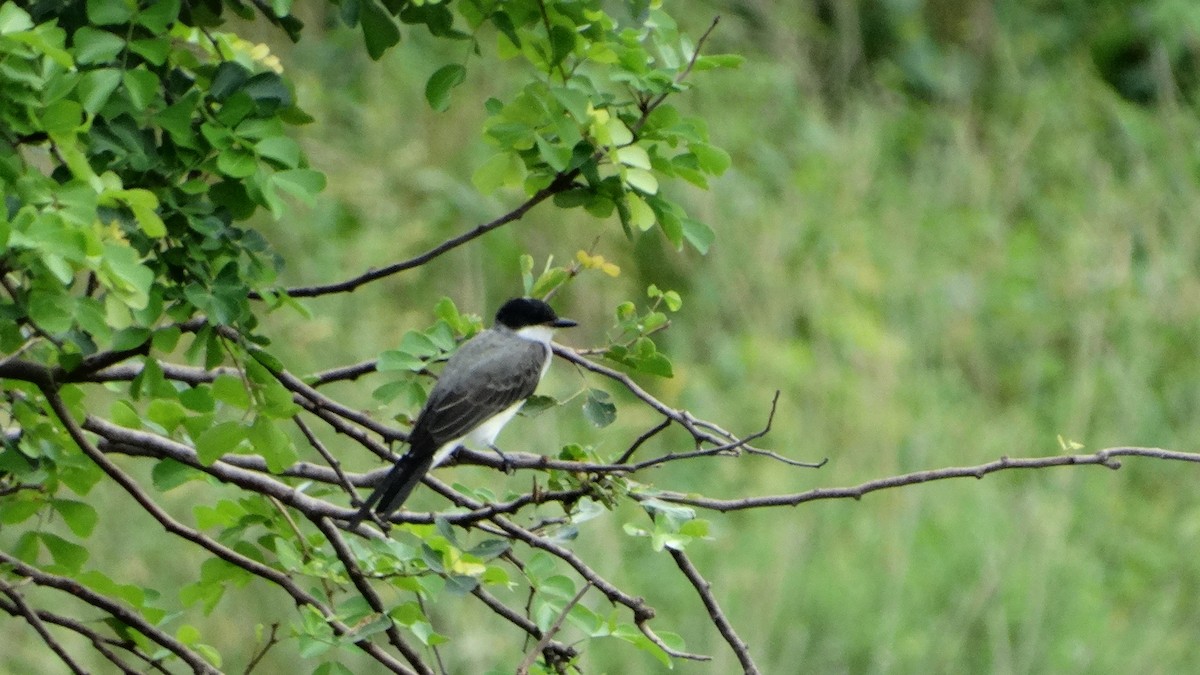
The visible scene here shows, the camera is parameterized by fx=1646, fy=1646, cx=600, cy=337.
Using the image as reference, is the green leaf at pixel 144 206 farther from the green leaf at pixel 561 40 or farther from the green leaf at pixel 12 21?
the green leaf at pixel 561 40

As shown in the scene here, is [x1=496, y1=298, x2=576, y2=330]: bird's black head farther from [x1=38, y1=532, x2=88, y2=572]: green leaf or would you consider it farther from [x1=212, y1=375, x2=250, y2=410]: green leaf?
[x1=212, y1=375, x2=250, y2=410]: green leaf

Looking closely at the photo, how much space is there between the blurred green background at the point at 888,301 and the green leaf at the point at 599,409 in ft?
7.85

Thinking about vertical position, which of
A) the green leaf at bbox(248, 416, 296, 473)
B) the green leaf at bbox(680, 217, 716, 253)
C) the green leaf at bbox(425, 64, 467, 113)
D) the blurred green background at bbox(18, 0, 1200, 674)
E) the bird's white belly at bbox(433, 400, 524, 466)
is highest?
the blurred green background at bbox(18, 0, 1200, 674)

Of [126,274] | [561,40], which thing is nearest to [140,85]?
[126,274]

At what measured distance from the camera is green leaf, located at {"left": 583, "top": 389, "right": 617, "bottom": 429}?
2768 mm

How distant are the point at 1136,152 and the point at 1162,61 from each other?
0.58m

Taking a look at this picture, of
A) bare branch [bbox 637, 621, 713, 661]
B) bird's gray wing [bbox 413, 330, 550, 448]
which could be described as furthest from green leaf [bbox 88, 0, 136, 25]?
bird's gray wing [bbox 413, 330, 550, 448]

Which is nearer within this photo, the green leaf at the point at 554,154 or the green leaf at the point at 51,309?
the green leaf at the point at 51,309

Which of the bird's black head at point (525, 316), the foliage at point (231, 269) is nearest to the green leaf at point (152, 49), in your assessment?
the foliage at point (231, 269)

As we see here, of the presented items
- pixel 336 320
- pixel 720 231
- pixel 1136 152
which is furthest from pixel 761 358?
pixel 1136 152

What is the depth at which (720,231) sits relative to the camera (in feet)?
26.7

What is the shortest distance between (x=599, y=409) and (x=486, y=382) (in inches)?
44.3

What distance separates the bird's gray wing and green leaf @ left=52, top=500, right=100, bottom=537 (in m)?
0.87

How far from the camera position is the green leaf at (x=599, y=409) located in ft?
9.08
